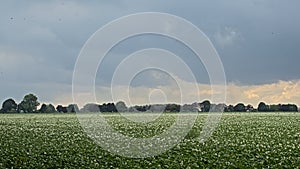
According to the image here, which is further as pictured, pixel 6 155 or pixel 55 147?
pixel 55 147

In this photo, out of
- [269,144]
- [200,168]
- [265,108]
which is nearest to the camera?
[200,168]

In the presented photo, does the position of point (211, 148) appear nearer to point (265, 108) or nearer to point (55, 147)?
point (55, 147)

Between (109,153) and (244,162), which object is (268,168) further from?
(109,153)

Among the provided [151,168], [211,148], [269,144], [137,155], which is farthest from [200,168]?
[269,144]

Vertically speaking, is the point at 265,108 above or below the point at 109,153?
above

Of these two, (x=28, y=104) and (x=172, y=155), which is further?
(x=28, y=104)

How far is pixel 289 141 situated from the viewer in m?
28.8

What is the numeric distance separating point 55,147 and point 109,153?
3.51 meters

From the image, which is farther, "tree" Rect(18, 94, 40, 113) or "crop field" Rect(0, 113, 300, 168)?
"tree" Rect(18, 94, 40, 113)

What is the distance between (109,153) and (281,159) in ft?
22.3

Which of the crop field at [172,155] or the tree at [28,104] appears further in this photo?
the tree at [28,104]

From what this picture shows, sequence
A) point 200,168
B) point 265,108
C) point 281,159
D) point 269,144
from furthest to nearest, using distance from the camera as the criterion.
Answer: point 265,108 < point 269,144 < point 281,159 < point 200,168

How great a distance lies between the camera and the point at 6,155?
2338 cm

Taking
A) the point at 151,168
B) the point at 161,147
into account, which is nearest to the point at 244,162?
the point at 151,168
